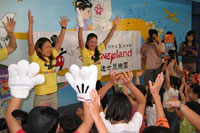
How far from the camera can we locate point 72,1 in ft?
12.0

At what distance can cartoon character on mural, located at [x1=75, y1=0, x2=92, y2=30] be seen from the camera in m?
3.74

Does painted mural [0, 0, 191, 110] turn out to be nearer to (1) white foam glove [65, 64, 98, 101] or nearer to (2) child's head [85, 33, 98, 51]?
(2) child's head [85, 33, 98, 51]

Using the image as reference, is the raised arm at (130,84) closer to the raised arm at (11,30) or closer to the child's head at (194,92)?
the child's head at (194,92)

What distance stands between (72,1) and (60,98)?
1.65 meters

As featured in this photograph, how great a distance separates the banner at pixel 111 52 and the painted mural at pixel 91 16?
43 millimetres

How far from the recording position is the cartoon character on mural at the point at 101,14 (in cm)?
398

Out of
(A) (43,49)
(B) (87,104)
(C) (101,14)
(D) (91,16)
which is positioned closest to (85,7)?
(D) (91,16)

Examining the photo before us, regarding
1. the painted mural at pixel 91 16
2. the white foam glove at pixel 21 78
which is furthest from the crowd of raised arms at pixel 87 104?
the painted mural at pixel 91 16

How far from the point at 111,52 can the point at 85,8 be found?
3.28 ft

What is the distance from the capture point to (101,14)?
411 centimetres

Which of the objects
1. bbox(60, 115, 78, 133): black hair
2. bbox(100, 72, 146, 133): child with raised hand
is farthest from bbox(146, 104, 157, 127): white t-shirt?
bbox(60, 115, 78, 133): black hair

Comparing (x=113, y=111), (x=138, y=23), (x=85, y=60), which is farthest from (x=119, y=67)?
(x=113, y=111)

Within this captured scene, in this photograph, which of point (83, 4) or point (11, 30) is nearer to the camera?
point (11, 30)

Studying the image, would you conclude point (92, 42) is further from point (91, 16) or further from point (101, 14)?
point (101, 14)
